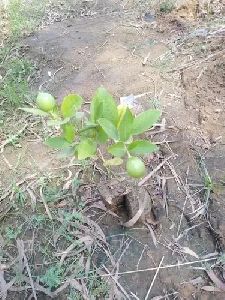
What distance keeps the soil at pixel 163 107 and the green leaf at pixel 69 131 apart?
1.83 feet

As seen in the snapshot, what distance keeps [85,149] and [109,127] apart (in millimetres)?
157

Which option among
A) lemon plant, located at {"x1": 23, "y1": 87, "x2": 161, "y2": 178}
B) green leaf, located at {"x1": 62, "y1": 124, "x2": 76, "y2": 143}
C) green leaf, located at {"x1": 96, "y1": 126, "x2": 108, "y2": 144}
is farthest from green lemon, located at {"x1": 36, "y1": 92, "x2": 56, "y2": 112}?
green leaf, located at {"x1": 96, "y1": 126, "x2": 108, "y2": 144}

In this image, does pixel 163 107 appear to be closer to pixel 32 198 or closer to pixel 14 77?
pixel 32 198

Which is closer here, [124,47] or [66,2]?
[124,47]

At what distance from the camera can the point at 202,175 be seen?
216 cm

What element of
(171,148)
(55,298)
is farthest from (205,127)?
(55,298)

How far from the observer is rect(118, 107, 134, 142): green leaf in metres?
1.53

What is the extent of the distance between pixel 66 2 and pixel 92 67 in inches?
52.9

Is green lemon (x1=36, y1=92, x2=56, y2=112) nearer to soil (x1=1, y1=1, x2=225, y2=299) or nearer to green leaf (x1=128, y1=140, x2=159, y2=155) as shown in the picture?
green leaf (x1=128, y1=140, x2=159, y2=155)

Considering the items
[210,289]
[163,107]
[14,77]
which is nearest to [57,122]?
[210,289]

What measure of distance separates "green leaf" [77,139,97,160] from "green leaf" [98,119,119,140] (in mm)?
132

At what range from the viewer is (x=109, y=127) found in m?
1.54

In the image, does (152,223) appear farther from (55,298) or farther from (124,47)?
(124,47)

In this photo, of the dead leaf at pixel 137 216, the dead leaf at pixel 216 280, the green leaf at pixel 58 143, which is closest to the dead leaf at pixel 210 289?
the dead leaf at pixel 216 280
